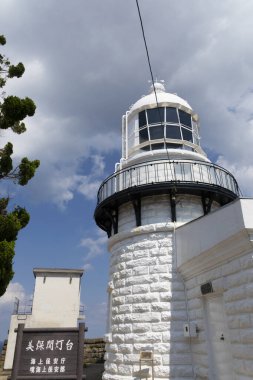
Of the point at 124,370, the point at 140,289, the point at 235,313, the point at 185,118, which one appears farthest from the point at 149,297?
the point at 185,118

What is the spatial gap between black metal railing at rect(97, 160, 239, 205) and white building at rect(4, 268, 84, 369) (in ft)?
38.1

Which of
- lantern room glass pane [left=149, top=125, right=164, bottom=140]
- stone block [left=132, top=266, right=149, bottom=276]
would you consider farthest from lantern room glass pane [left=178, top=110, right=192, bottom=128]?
stone block [left=132, top=266, right=149, bottom=276]

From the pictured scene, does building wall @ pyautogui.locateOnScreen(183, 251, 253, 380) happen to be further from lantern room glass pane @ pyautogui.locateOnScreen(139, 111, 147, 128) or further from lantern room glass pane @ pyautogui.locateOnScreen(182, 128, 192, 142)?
lantern room glass pane @ pyautogui.locateOnScreen(139, 111, 147, 128)

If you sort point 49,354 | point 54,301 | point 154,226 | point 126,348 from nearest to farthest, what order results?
point 49,354
point 126,348
point 154,226
point 54,301

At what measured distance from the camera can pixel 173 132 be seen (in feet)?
34.0

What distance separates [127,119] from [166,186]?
175 inches

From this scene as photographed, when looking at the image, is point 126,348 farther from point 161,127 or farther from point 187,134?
point 187,134

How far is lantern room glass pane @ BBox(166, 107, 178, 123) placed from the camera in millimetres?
10586

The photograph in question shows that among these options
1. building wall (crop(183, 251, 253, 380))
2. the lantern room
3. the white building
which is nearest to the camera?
building wall (crop(183, 251, 253, 380))

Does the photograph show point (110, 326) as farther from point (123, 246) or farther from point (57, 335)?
point (57, 335)

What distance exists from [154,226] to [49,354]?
15.1 ft

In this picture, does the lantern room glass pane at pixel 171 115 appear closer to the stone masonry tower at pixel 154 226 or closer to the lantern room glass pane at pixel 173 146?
the stone masonry tower at pixel 154 226

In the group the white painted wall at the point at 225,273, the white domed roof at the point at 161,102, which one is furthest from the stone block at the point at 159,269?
the white domed roof at the point at 161,102

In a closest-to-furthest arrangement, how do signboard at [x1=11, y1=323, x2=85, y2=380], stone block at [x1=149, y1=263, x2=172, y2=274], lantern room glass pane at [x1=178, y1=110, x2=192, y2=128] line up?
signboard at [x1=11, y1=323, x2=85, y2=380] → stone block at [x1=149, y1=263, x2=172, y2=274] → lantern room glass pane at [x1=178, y1=110, x2=192, y2=128]
